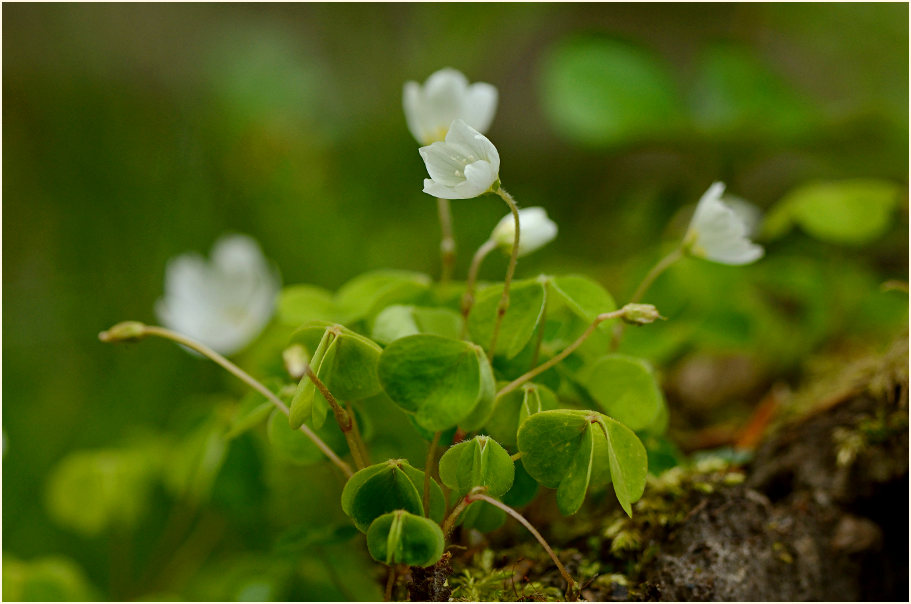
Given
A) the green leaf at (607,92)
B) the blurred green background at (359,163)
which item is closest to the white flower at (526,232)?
the blurred green background at (359,163)

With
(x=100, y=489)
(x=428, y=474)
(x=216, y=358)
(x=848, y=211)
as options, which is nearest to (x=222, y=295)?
(x=100, y=489)

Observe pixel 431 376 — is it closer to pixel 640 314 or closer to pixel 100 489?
pixel 640 314

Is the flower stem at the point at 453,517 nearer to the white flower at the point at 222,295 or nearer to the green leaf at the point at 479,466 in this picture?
the green leaf at the point at 479,466

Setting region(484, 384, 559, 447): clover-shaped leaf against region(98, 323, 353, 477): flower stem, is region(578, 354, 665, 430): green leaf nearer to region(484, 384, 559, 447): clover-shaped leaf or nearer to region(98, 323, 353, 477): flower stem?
region(484, 384, 559, 447): clover-shaped leaf

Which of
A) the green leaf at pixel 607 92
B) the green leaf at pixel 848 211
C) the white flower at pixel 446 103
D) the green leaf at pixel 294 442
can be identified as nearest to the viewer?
the green leaf at pixel 294 442

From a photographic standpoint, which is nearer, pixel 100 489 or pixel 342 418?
pixel 342 418
